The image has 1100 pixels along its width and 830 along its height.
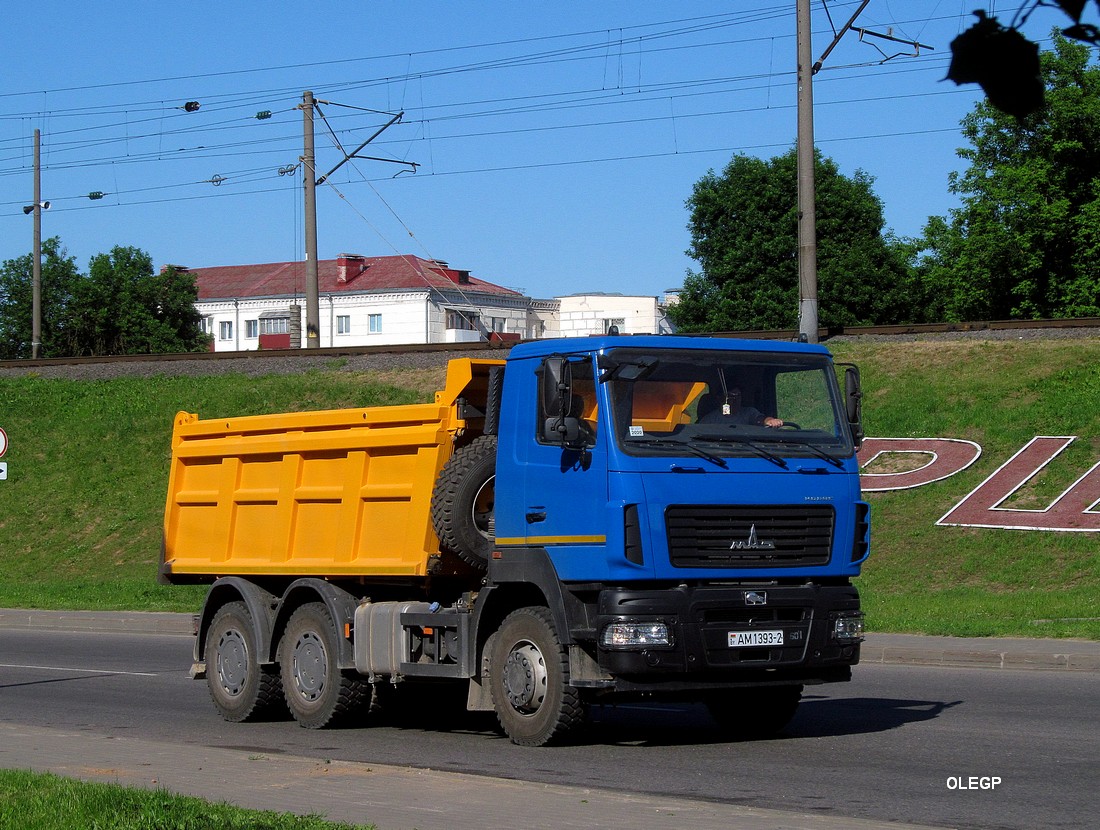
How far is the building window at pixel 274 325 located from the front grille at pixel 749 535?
99.6 metres

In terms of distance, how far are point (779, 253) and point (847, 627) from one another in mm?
56262

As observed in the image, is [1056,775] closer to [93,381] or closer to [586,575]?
[586,575]

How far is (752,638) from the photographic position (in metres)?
9.86

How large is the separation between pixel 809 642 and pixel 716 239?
58.3 meters

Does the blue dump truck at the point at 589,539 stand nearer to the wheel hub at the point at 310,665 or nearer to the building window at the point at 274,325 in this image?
the wheel hub at the point at 310,665

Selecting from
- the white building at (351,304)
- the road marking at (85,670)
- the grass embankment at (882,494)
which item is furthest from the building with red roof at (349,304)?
the road marking at (85,670)

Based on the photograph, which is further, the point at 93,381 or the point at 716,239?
the point at 716,239

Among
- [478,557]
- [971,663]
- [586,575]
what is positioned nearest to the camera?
[586,575]

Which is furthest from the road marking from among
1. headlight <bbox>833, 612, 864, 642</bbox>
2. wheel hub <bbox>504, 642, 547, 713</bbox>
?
headlight <bbox>833, 612, 864, 642</bbox>

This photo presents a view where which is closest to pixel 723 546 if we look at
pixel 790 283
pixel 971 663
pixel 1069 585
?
pixel 971 663

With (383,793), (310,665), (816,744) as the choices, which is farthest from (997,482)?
(383,793)

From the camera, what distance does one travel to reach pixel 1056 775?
28.6ft

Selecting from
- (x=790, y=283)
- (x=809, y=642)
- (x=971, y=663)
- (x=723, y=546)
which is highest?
(x=790, y=283)

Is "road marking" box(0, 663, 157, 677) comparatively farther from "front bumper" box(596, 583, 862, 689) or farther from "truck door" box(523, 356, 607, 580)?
"front bumper" box(596, 583, 862, 689)
